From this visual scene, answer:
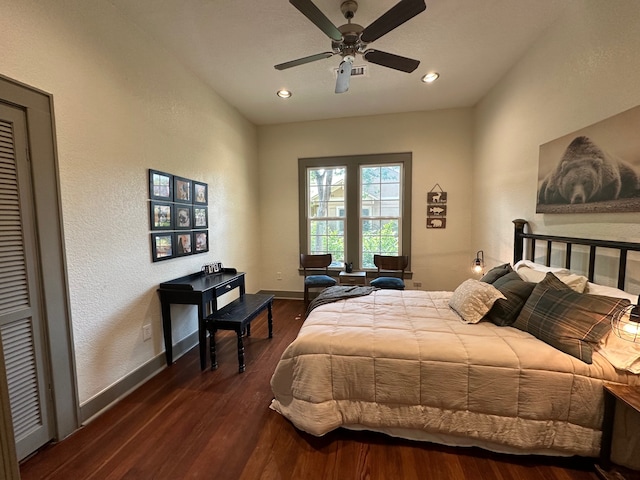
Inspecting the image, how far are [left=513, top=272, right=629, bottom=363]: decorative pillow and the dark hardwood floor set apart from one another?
2.20 ft

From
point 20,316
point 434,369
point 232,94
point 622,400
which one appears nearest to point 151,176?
point 20,316

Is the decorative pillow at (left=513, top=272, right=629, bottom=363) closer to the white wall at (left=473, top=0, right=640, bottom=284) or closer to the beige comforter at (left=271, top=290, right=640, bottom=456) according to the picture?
the beige comforter at (left=271, top=290, right=640, bottom=456)

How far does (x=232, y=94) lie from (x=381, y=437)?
3902 mm

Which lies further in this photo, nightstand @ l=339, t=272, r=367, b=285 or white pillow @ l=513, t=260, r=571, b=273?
nightstand @ l=339, t=272, r=367, b=285

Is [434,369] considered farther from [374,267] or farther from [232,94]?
[232,94]

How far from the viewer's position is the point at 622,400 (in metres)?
1.26

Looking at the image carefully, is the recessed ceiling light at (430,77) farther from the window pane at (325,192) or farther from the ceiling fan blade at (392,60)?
the window pane at (325,192)

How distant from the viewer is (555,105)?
2277mm

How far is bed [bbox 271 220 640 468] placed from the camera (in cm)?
144

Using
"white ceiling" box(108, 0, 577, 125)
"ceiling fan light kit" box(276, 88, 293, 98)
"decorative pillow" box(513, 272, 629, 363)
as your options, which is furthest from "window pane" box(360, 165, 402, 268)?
"decorative pillow" box(513, 272, 629, 363)

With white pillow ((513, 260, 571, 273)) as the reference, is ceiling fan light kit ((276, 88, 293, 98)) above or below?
above

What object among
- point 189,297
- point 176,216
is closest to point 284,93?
point 176,216

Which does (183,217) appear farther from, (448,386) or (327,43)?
(448,386)

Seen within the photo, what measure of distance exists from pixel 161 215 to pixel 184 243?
1.33ft
